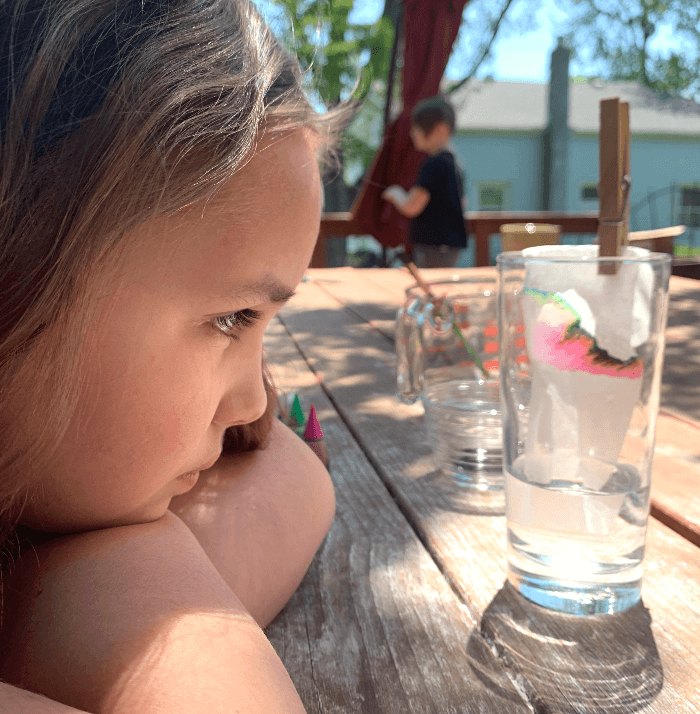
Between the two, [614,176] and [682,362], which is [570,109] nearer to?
[682,362]

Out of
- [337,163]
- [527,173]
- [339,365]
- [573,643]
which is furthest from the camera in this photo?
[527,173]

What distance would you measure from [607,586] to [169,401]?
0.41 m

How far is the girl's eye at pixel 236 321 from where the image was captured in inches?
22.7

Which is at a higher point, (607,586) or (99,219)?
(99,219)

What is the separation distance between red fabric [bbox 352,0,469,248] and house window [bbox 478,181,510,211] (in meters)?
13.0

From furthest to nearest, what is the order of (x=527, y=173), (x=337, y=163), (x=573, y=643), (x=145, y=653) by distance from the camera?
(x=527, y=173) → (x=337, y=163) → (x=573, y=643) → (x=145, y=653)

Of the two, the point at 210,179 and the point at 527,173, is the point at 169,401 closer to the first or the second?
the point at 210,179

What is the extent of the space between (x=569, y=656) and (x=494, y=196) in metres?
17.6

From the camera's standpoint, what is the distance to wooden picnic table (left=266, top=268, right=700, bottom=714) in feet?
1.76

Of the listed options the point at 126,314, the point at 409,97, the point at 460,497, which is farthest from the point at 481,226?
the point at 126,314

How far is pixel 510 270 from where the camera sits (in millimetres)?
649

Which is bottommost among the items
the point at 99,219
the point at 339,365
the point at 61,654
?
the point at 339,365

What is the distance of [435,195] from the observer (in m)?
3.97

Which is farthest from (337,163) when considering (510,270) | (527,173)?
(527,173)
